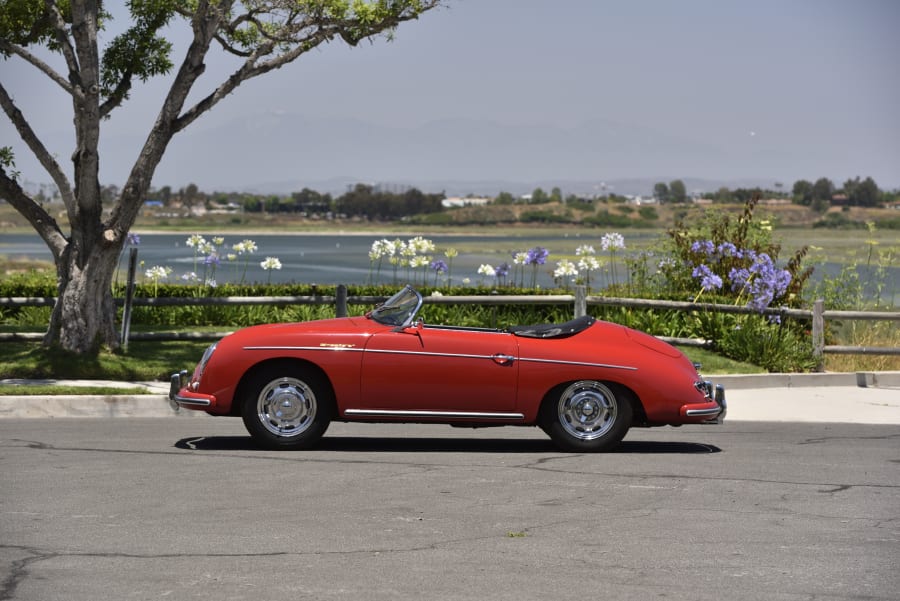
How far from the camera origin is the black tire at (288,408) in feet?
36.0

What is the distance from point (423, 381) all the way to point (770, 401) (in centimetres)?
642

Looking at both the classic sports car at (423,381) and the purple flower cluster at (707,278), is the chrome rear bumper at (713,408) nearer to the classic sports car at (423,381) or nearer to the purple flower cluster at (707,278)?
the classic sports car at (423,381)

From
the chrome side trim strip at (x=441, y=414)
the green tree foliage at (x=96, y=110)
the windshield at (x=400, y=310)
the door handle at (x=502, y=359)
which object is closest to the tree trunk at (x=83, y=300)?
the green tree foliage at (x=96, y=110)

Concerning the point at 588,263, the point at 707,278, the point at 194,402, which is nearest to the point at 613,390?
the point at 194,402

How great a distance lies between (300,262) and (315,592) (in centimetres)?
8828

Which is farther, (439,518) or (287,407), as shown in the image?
(287,407)

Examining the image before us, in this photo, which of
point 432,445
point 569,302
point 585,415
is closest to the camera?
point 585,415

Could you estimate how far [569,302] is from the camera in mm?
19953

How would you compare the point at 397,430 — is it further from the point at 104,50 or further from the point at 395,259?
the point at 395,259

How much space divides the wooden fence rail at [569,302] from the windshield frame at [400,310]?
7.31m

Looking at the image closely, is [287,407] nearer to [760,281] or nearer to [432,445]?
[432,445]

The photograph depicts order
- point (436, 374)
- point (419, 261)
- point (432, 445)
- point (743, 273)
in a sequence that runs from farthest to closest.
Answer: point (419, 261)
point (743, 273)
point (432, 445)
point (436, 374)

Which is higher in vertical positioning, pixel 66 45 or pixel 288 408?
pixel 66 45

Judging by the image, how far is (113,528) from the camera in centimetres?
794
